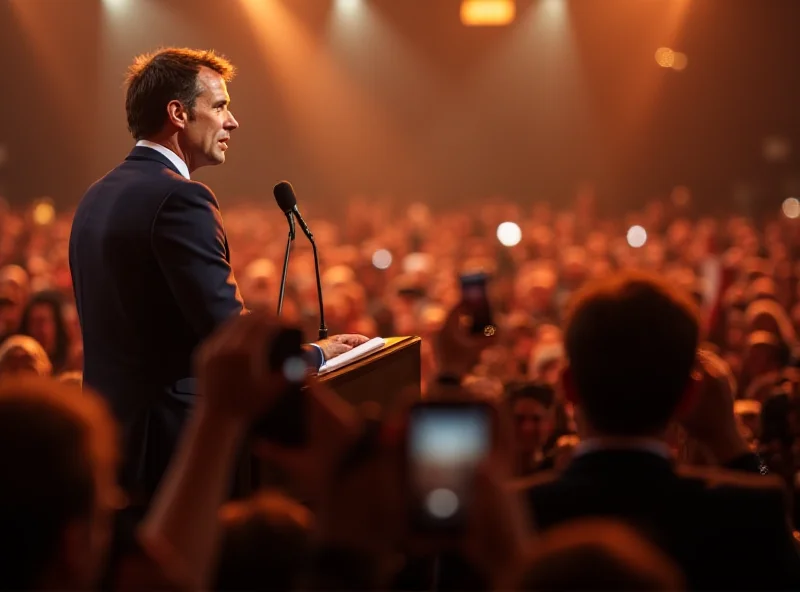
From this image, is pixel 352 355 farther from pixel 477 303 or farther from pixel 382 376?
pixel 477 303

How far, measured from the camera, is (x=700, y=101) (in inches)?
672

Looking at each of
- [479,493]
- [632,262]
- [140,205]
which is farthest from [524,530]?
[632,262]

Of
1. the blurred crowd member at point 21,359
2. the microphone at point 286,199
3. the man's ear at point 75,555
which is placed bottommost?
the blurred crowd member at point 21,359

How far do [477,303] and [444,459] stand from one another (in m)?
0.54

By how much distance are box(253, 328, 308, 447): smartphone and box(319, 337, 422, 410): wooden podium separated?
3.48 ft

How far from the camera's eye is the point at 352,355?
273cm

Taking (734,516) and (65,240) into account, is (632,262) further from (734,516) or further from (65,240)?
(734,516)

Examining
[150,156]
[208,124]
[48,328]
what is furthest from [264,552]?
[48,328]

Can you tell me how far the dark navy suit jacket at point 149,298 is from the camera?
2682 mm

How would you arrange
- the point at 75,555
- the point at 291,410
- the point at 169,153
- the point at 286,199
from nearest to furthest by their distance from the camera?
1. the point at 75,555
2. the point at 291,410
3. the point at 169,153
4. the point at 286,199

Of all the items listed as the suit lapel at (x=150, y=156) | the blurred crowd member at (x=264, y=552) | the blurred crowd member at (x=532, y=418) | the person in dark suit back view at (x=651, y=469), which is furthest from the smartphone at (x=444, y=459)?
the blurred crowd member at (x=532, y=418)

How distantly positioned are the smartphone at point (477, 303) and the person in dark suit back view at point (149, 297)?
890 mm

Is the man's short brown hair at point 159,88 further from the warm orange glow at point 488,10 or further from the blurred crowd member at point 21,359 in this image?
the warm orange glow at point 488,10

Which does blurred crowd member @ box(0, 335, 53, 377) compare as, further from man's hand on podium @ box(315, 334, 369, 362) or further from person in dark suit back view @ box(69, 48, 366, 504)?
man's hand on podium @ box(315, 334, 369, 362)
